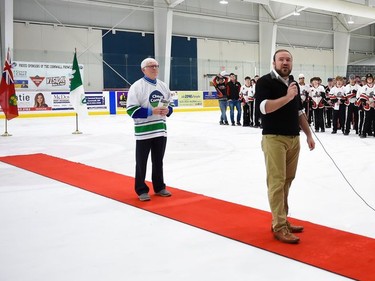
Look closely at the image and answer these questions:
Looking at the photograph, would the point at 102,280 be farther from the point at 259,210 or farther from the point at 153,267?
the point at 259,210

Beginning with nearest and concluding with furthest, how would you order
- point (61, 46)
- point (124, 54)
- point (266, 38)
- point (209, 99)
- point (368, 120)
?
point (368, 120), point (61, 46), point (124, 54), point (209, 99), point (266, 38)

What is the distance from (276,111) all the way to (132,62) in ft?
66.9

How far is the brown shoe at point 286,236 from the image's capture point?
3.16 metres

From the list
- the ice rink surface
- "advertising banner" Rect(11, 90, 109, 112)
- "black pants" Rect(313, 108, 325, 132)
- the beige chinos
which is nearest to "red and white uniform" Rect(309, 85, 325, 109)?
"black pants" Rect(313, 108, 325, 132)

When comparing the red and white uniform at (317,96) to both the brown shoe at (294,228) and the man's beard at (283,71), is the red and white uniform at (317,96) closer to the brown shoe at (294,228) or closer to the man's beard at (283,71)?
the brown shoe at (294,228)

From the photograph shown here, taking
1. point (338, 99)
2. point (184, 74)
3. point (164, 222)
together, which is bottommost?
point (164, 222)

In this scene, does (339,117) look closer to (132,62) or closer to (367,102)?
(367,102)

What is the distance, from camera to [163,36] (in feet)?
76.0

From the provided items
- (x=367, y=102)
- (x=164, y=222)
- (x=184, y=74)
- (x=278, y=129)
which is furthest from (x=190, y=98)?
(x=278, y=129)

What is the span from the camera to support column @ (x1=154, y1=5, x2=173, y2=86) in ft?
74.8

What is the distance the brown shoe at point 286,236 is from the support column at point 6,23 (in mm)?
18161

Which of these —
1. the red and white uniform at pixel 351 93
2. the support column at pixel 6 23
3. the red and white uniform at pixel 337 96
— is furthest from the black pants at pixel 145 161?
the support column at pixel 6 23

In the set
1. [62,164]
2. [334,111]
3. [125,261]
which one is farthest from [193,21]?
[125,261]

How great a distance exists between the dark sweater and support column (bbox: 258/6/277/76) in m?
24.5
